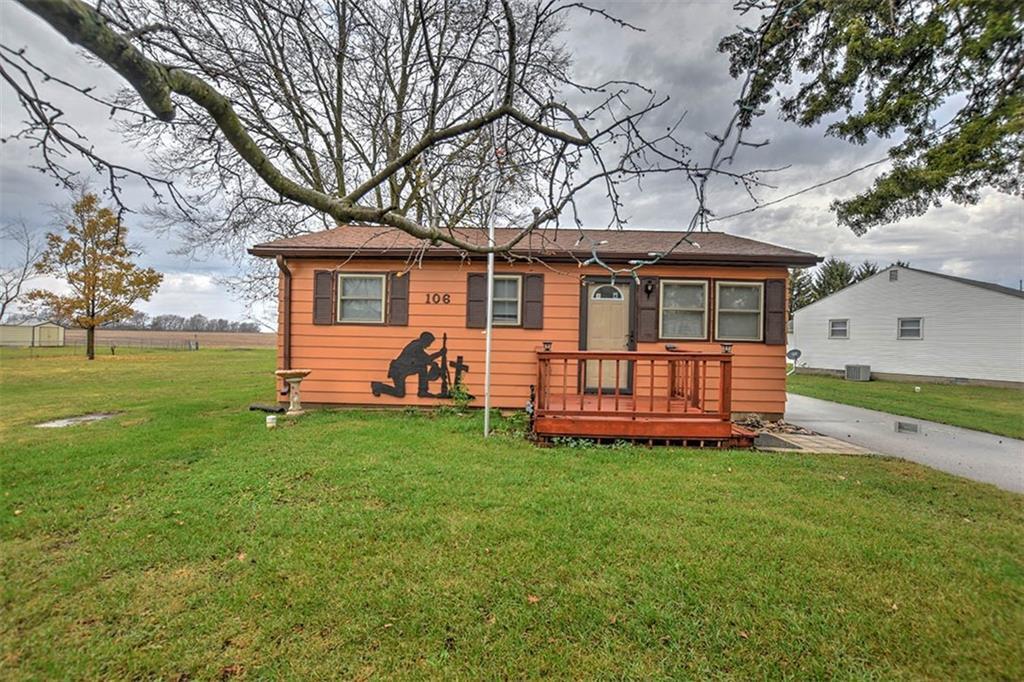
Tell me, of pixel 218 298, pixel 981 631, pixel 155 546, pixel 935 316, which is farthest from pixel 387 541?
pixel 935 316

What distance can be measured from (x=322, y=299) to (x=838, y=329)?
20.1m

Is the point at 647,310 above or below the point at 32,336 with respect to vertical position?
above

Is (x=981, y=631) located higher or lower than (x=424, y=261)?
lower

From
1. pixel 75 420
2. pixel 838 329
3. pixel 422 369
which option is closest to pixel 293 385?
pixel 422 369

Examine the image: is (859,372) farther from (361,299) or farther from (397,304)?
(361,299)

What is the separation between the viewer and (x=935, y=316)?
552 inches

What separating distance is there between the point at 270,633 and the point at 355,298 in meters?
5.82

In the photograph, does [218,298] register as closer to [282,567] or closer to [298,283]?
[298,283]

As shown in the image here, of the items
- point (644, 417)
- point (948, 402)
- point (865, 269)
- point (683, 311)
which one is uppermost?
point (865, 269)

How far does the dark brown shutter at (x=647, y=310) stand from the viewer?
6.71 metres

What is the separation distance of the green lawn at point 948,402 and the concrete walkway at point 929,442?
0.60m

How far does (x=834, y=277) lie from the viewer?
30.2 m

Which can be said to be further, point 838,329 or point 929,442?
point 838,329

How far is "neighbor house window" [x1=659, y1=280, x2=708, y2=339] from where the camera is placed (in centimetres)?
674
